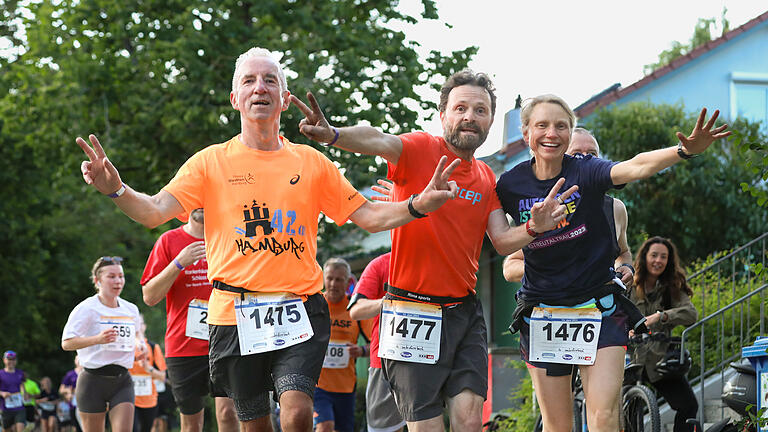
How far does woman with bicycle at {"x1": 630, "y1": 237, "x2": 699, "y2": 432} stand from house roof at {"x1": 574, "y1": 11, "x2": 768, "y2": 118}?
10.2m

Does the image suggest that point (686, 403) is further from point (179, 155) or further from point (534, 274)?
point (179, 155)

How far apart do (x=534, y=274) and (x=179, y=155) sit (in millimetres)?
17444

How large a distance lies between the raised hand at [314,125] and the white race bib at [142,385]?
348 inches

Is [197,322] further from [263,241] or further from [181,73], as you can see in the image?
[181,73]

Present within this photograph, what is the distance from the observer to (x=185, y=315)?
884 cm

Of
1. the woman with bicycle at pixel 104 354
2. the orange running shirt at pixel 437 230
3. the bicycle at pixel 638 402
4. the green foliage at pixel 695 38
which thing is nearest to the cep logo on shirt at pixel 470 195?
the orange running shirt at pixel 437 230

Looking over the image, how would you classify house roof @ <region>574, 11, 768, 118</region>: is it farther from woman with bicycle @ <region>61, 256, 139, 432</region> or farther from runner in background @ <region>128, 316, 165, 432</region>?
woman with bicycle @ <region>61, 256, 139, 432</region>

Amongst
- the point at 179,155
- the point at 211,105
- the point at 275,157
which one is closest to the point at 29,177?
the point at 179,155

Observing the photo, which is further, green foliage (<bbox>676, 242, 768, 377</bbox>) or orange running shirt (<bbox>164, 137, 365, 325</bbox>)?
green foliage (<bbox>676, 242, 768, 377</bbox>)

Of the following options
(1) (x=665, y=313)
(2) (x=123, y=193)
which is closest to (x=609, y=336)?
(2) (x=123, y=193)

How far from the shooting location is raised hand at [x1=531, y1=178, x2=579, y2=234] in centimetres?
584

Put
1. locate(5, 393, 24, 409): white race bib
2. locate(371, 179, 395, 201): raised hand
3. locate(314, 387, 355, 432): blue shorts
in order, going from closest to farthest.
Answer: locate(371, 179, 395, 201): raised hand < locate(314, 387, 355, 432): blue shorts < locate(5, 393, 24, 409): white race bib

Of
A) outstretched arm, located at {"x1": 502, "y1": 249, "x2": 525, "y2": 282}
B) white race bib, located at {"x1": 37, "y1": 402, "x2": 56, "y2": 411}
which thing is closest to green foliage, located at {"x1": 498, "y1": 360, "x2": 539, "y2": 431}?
outstretched arm, located at {"x1": 502, "y1": 249, "x2": 525, "y2": 282}

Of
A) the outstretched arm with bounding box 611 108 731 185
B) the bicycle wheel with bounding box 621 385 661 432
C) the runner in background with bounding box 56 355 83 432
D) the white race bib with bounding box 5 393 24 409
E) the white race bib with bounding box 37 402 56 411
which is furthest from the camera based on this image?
the white race bib with bounding box 37 402 56 411
